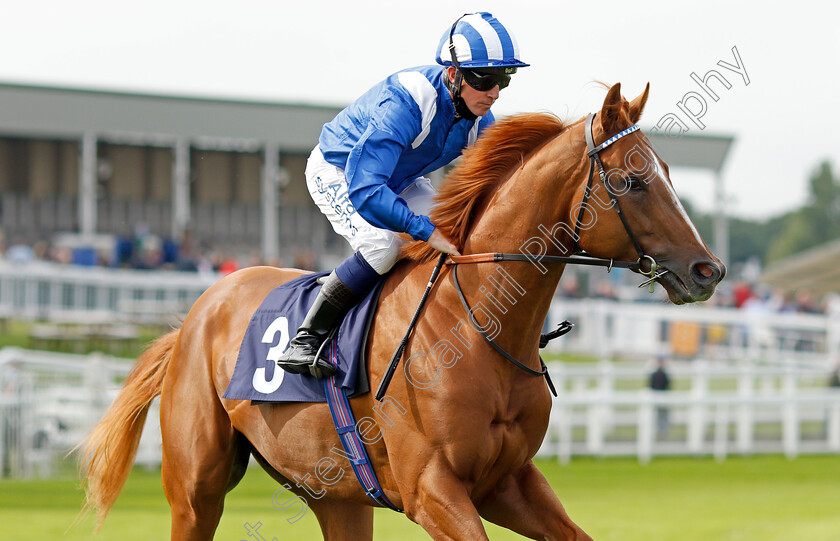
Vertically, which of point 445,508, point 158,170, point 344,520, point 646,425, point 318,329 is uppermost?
point 318,329

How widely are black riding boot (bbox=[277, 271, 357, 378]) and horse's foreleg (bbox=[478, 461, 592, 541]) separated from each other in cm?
76

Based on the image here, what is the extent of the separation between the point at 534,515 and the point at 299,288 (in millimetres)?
1338

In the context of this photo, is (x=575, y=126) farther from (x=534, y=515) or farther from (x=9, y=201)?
(x=9, y=201)

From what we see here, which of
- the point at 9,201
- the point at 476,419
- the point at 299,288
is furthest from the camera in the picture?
the point at 9,201

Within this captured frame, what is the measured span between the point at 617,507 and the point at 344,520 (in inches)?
178

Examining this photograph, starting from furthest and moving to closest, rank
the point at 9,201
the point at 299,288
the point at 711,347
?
the point at 9,201
the point at 711,347
the point at 299,288

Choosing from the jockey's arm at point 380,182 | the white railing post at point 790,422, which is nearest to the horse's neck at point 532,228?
the jockey's arm at point 380,182

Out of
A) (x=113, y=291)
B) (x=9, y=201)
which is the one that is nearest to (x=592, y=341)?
(x=113, y=291)

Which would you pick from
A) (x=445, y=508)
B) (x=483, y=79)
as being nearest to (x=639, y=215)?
(x=483, y=79)

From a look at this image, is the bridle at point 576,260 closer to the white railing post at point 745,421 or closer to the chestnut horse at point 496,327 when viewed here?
the chestnut horse at point 496,327

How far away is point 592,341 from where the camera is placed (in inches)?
738

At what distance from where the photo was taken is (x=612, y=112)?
323 cm

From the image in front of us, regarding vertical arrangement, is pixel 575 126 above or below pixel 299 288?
above

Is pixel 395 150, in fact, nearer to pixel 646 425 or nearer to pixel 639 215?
pixel 639 215
